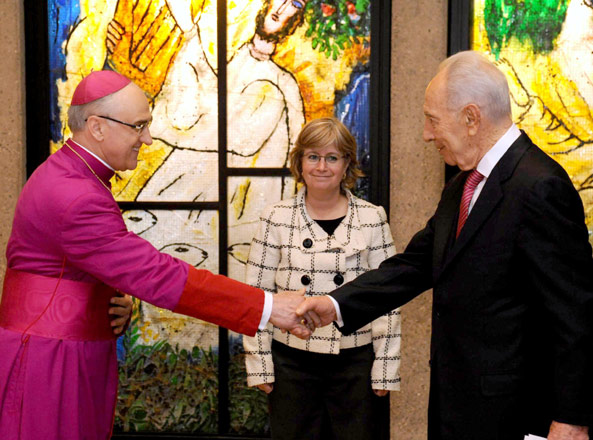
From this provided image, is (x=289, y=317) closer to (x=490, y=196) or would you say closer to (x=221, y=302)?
(x=221, y=302)

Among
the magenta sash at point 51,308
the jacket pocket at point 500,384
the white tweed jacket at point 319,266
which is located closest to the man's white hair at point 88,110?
A: the magenta sash at point 51,308

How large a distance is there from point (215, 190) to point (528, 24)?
1.87 metres

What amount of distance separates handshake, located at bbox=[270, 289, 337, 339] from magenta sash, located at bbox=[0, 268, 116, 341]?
0.65m

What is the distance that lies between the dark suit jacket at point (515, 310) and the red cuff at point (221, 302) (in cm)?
62

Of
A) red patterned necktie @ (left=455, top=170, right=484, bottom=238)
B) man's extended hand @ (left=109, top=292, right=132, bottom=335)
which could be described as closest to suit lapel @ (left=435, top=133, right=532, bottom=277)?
red patterned necktie @ (left=455, top=170, right=484, bottom=238)

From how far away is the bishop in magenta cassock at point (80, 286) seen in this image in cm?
218

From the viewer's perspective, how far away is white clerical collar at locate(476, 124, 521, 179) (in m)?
2.08

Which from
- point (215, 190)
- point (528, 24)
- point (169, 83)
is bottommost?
point (215, 190)

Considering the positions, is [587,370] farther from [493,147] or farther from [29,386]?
[29,386]

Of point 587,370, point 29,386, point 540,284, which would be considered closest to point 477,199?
point 540,284

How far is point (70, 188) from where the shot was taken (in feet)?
7.20

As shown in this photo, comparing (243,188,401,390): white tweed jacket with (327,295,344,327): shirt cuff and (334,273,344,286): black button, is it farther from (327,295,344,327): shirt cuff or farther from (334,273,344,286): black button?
(327,295,344,327): shirt cuff

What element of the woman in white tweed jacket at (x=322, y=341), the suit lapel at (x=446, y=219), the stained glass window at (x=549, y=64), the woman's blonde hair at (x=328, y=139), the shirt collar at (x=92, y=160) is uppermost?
the stained glass window at (x=549, y=64)

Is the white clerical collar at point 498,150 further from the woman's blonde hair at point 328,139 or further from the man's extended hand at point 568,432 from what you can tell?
the woman's blonde hair at point 328,139
